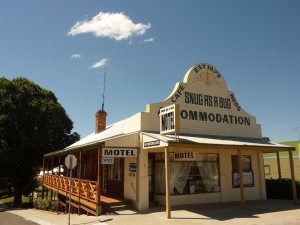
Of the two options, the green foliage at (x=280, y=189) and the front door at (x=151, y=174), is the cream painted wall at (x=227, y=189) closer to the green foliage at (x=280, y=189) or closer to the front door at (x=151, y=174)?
the front door at (x=151, y=174)

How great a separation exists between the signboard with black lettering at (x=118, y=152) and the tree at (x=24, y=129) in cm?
1451

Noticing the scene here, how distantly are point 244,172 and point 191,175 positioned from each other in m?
3.91

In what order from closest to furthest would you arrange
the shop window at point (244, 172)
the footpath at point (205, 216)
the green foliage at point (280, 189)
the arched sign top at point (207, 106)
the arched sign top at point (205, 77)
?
the footpath at point (205, 216) < the arched sign top at point (207, 106) < the arched sign top at point (205, 77) < the shop window at point (244, 172) < the green foliage at point (280, 189)

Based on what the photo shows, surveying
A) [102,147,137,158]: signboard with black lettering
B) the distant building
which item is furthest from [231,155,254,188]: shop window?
[102,147,137,158]: signboard with black lettering

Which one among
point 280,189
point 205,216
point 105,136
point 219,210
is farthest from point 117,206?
point 280,189

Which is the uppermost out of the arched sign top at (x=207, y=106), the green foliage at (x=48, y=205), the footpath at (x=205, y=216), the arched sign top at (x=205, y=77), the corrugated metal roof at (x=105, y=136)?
the arched sign top at (x=205, y=77)

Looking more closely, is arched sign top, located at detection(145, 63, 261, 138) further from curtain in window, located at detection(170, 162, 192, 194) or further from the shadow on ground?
the shadow on ground

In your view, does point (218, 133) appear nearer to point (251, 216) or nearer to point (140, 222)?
point (251, 216)

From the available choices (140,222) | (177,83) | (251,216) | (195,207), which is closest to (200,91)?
(177,83)

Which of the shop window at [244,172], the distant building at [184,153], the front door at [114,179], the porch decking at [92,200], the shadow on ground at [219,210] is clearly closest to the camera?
the shadow on ground at [219,210]

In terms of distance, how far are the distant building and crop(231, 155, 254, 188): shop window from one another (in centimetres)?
6

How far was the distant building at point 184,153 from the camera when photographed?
1361 centimetres

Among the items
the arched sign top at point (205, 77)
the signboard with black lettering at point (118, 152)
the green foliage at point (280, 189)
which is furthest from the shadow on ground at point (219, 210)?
the arched sign top at point (205, 77)

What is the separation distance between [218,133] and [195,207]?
4.94 m
